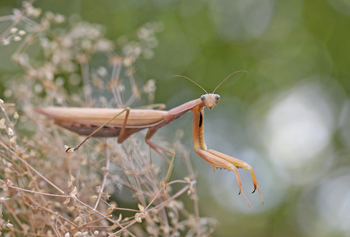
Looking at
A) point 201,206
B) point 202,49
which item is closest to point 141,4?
point 202,49

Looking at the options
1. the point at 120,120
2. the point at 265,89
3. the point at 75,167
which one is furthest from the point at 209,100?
the point at 265,89

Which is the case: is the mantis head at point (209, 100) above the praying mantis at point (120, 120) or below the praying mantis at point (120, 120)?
above

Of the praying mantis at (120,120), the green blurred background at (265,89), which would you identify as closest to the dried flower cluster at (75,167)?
the praying mantis at (120,120)

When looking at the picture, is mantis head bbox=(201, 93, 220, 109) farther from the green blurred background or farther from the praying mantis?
the green blurred background

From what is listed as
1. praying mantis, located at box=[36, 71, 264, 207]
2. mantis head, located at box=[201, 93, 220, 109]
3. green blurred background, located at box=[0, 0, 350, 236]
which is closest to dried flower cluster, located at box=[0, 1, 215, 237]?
praying mantis, located at box=[36, 71, 264, 207]

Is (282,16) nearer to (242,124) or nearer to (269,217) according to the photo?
(242,124)

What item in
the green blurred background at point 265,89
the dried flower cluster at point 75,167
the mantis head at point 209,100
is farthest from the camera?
the green blurred background at point 265,89

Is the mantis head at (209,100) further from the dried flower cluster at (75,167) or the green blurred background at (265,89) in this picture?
the green blurred background at (265,89)
